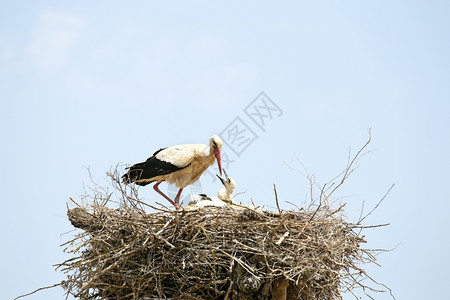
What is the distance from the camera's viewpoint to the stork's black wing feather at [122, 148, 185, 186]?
7609 millimetres

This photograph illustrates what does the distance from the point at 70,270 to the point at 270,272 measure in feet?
6.36

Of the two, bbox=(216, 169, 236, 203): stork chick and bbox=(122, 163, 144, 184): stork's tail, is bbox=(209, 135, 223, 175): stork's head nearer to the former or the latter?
bbox=(216, 169, 236, 203): stork chick

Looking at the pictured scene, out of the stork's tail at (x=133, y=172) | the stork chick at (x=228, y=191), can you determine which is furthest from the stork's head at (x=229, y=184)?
the stork's tail at (x=133, y=172)

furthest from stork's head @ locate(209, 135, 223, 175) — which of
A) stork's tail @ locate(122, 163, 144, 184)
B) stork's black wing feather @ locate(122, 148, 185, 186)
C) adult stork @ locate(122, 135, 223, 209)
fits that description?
stork's tail @ locate(122, 163, 144, 184)

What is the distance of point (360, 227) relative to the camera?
6.33 metres

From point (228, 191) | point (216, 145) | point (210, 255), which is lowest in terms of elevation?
point (210, 255)

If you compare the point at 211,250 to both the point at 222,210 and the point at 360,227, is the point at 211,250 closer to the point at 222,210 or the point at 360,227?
the point at 222,210

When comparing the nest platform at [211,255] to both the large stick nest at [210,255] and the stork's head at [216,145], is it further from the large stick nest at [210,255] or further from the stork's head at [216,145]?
the stork's head at [216,145]

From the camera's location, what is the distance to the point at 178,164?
24.9 ft

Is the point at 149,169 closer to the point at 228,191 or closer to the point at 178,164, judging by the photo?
the point at 178,164

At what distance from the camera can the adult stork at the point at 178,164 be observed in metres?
7.61

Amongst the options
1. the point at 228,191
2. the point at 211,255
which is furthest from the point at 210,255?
the point at 228,191

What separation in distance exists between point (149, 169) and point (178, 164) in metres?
0.35

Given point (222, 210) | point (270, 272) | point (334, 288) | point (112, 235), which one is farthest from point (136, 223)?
point (334, 288)
